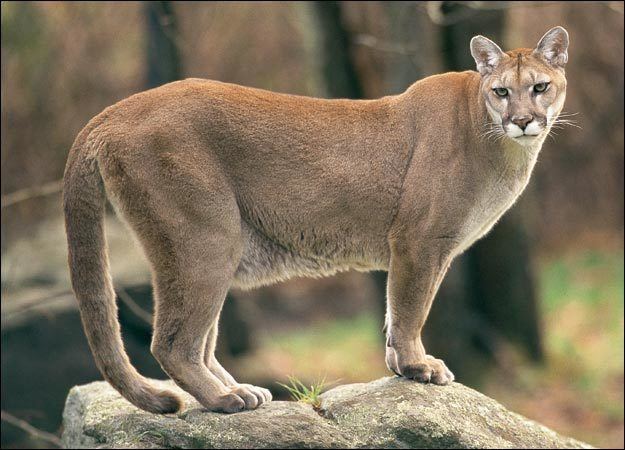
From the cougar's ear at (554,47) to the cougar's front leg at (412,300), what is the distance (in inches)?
55.1

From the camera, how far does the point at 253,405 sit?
19.5ft

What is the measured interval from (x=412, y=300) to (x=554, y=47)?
187 centimetres

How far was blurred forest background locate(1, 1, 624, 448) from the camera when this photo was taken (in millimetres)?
10398

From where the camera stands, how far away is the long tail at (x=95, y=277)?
5812mm

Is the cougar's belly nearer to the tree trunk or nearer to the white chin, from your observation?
the white chin

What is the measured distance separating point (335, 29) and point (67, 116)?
5.02 m

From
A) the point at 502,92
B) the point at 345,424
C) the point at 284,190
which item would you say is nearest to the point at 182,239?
the point at 284,190

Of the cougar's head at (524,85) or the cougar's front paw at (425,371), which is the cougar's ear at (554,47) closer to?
the cougar's head at (524,85)

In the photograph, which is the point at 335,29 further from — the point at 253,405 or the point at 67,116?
the point at 253,405

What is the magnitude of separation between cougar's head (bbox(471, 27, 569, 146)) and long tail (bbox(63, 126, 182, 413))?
2.52 metres

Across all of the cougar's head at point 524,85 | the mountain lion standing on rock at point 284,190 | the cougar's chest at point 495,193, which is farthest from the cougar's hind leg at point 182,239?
the cougar's head at point 524,85

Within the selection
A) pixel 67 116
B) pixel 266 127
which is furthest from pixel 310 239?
pixel 67 116

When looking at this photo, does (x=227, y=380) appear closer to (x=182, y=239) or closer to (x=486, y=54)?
(x=182, y=239)

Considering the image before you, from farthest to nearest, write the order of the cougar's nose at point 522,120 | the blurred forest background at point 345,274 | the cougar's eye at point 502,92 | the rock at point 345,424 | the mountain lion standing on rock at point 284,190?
1. the blurred forest background at point 345,274
2. the cougar's eye at point 502,92
3. the cougar's nose at point 522,120
4. the mountain lion standing on rock at point 284,190
5. the rock at point 345,424
